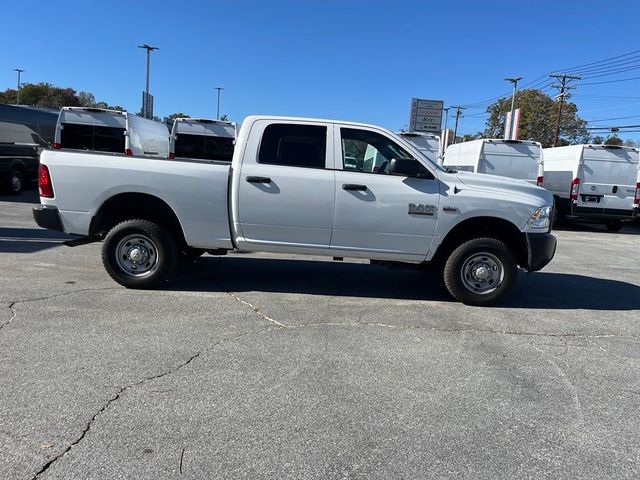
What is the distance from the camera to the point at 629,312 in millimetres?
6648

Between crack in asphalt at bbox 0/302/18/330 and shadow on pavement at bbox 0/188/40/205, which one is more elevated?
shadow on pavement at bbox 0/188/40/205

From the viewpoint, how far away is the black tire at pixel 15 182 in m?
16.3

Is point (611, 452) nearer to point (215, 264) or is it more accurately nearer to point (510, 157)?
point (215, 264)

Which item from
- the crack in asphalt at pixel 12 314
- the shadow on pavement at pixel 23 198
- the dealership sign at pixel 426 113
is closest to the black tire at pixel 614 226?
the crack in asphalt at pixel 12 314

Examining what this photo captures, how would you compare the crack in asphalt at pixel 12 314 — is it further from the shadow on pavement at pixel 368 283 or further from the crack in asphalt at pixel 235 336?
the shadow on pavement at pixel 368 283

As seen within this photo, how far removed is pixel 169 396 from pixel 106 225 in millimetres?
3486

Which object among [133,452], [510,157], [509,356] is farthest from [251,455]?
[510,157]

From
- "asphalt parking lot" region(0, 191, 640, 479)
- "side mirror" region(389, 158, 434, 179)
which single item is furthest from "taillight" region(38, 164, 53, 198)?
"side mirror" region(389, 158, 434, 179)

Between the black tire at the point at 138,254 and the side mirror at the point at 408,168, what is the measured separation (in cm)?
271

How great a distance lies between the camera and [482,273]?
638cm

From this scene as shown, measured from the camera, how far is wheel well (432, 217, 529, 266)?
639cm

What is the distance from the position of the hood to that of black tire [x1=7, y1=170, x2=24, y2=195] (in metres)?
14.6

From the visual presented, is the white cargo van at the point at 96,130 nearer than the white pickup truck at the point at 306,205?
No

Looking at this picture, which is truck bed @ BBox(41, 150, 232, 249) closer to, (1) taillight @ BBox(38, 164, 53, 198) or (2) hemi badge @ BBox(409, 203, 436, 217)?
(1) taillight @ BBox(38, 164, 53, 198)
